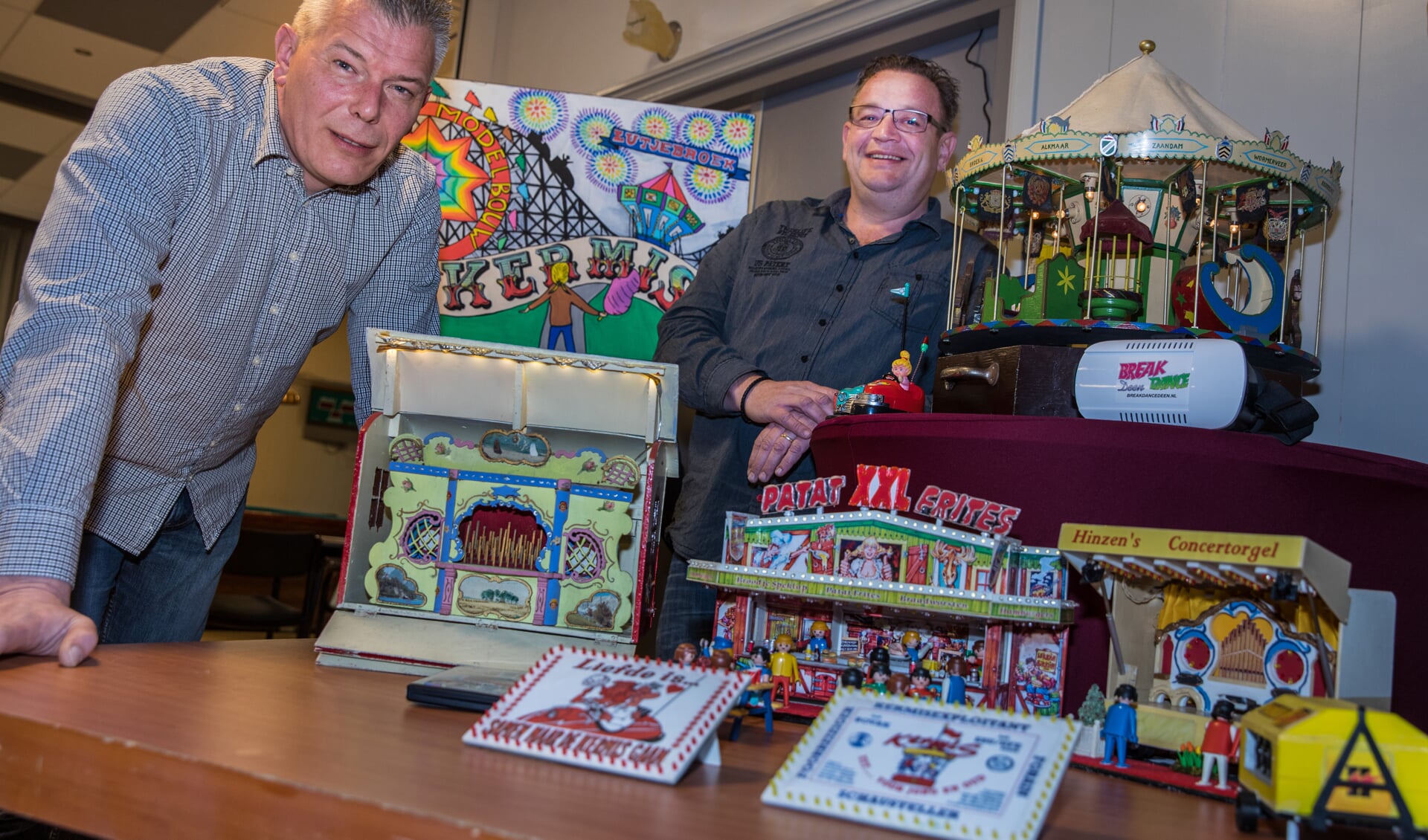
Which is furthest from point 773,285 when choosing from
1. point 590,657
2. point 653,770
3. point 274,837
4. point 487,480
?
point 274,837

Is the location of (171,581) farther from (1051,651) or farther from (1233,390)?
(1233,390)

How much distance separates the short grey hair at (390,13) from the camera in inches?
62.4

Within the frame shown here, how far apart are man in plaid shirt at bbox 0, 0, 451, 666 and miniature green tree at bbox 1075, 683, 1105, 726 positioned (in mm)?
1090

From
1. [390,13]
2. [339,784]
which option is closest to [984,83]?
[390,13]

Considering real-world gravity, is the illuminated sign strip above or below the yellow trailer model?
above

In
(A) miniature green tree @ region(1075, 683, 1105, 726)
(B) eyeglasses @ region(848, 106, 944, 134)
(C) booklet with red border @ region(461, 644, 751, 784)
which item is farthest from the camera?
(B) eyeglasses @ region(848, 106, 944, 134)

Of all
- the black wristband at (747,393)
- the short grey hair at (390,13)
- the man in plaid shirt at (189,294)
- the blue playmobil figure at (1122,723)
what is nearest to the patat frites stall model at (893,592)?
the blue playmobil figure at (1122,723)

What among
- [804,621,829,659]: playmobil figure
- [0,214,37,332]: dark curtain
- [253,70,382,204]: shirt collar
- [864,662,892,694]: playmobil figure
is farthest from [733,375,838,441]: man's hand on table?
[0,214,37,332]: dark curtain

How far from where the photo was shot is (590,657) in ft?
3.36

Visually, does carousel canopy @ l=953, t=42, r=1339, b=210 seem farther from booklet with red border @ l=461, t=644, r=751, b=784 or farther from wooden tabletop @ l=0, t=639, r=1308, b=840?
booklet with red border @ l=461, t=644, r=751, b=784

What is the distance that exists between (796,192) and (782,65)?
439mm

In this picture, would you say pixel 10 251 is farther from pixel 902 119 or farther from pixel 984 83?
pixel 902 119

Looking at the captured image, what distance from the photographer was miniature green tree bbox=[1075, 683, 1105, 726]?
3.65 feet

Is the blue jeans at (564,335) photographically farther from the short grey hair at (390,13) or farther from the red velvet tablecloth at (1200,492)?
the red velvet tablecloth at (1200,492)
